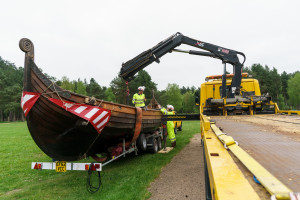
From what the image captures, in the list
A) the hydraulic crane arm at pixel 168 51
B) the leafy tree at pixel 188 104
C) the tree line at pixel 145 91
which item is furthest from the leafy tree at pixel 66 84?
the hydraulic crane arm at pixel 168 51

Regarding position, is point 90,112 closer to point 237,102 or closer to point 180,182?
point 180,182

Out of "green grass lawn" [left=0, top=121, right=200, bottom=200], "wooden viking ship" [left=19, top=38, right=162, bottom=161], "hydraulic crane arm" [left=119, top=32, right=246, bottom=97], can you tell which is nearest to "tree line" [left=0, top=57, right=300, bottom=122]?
"hydraulic crane arm" [left=119, top=32, right=246, bottom=97]

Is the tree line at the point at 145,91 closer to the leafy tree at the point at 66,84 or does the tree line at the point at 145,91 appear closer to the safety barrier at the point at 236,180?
the leafy tree at the point at 66,84

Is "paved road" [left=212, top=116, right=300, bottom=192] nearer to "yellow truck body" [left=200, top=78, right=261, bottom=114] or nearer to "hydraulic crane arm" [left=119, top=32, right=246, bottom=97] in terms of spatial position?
"yellow truck body" [left=200, top=78, right=261, bottom=114]

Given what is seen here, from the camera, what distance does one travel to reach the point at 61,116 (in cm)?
353

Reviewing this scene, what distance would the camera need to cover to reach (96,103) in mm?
3721

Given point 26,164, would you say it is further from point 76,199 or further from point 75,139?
point 76,199

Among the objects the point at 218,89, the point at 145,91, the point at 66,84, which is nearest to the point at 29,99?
the point at 218,89

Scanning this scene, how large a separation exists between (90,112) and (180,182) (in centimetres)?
239

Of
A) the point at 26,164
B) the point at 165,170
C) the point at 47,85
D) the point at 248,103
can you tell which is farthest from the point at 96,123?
the point at 248,103

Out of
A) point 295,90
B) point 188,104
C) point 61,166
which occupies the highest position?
point 295,90

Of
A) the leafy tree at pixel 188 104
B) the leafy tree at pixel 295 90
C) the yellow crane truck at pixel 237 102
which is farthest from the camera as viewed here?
the leafy tree at pixel 188 104

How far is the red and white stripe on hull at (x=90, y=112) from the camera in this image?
3430mm

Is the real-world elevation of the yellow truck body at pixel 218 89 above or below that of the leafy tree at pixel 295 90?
below
